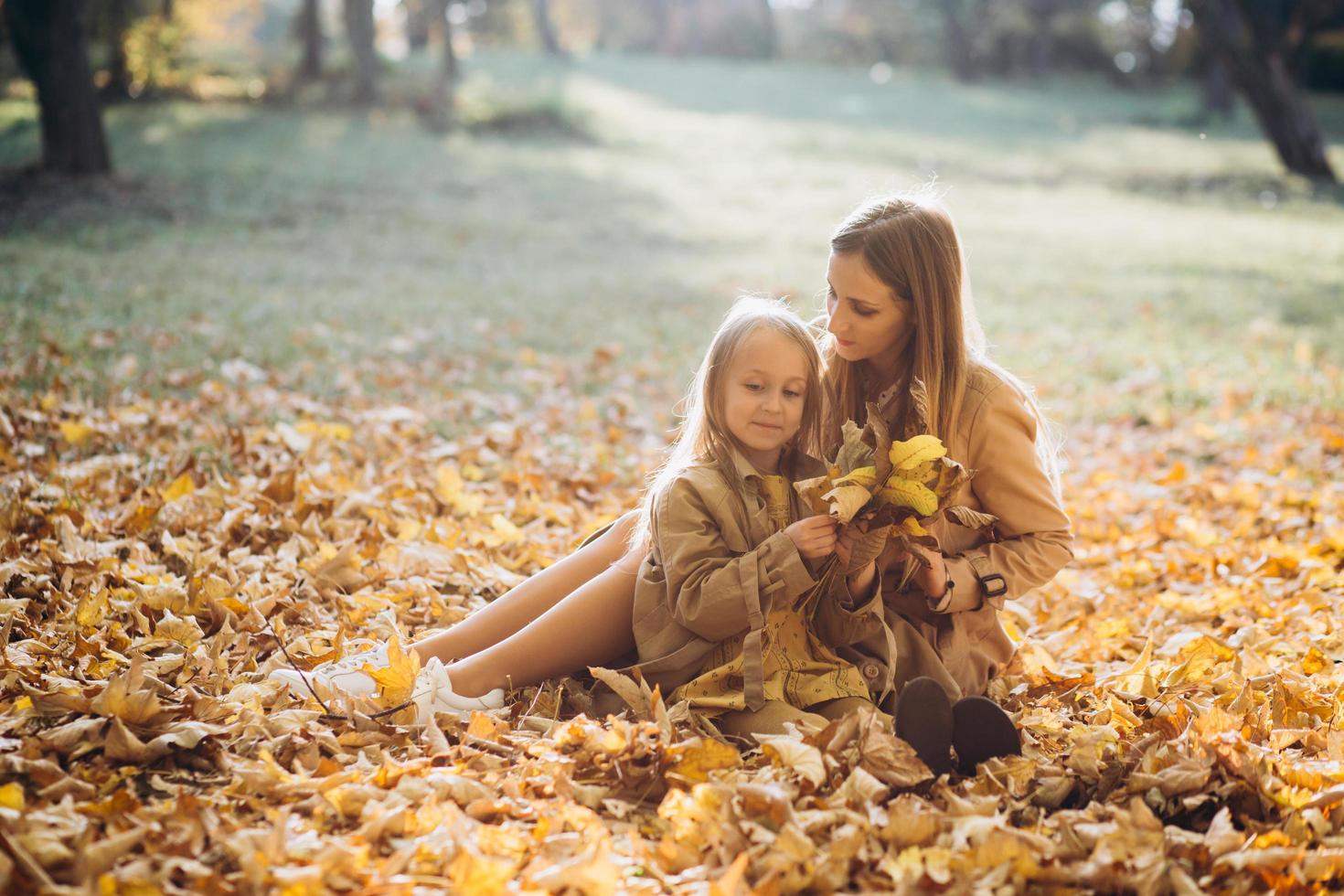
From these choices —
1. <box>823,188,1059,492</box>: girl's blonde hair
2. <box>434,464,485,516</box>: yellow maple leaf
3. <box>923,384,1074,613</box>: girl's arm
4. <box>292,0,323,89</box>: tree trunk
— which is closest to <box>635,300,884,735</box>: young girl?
<box>823,188,1059,492</box>: girl's blonde hair

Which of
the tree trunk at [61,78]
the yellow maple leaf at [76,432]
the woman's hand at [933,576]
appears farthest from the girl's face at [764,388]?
the tree trunk at [61,78]

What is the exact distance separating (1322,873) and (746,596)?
1.27m

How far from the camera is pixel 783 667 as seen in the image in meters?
2.88

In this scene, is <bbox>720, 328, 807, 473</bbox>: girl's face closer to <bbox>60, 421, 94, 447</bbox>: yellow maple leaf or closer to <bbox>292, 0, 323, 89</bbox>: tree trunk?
<bbox>60, 421, 94, 447</bbox>: yellow maple leaf

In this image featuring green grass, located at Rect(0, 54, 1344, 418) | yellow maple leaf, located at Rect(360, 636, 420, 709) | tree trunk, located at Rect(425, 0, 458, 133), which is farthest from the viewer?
tree trunk, located at Rect(425, 0, 458, 133)

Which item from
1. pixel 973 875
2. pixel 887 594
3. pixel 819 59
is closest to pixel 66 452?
pixel 887 594

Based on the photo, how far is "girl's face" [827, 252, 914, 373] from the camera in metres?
3.06

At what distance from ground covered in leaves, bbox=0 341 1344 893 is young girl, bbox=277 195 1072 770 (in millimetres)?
172

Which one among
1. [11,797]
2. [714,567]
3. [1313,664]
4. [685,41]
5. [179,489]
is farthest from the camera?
[685,41]

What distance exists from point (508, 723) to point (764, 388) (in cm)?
107

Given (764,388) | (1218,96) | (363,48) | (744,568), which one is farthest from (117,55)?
(1218,96)

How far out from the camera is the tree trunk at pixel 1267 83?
1806 centimetres

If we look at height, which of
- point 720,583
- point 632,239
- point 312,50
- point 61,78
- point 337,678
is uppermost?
point 312,50

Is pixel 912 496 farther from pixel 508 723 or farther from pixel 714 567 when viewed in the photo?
pixel 508 723
